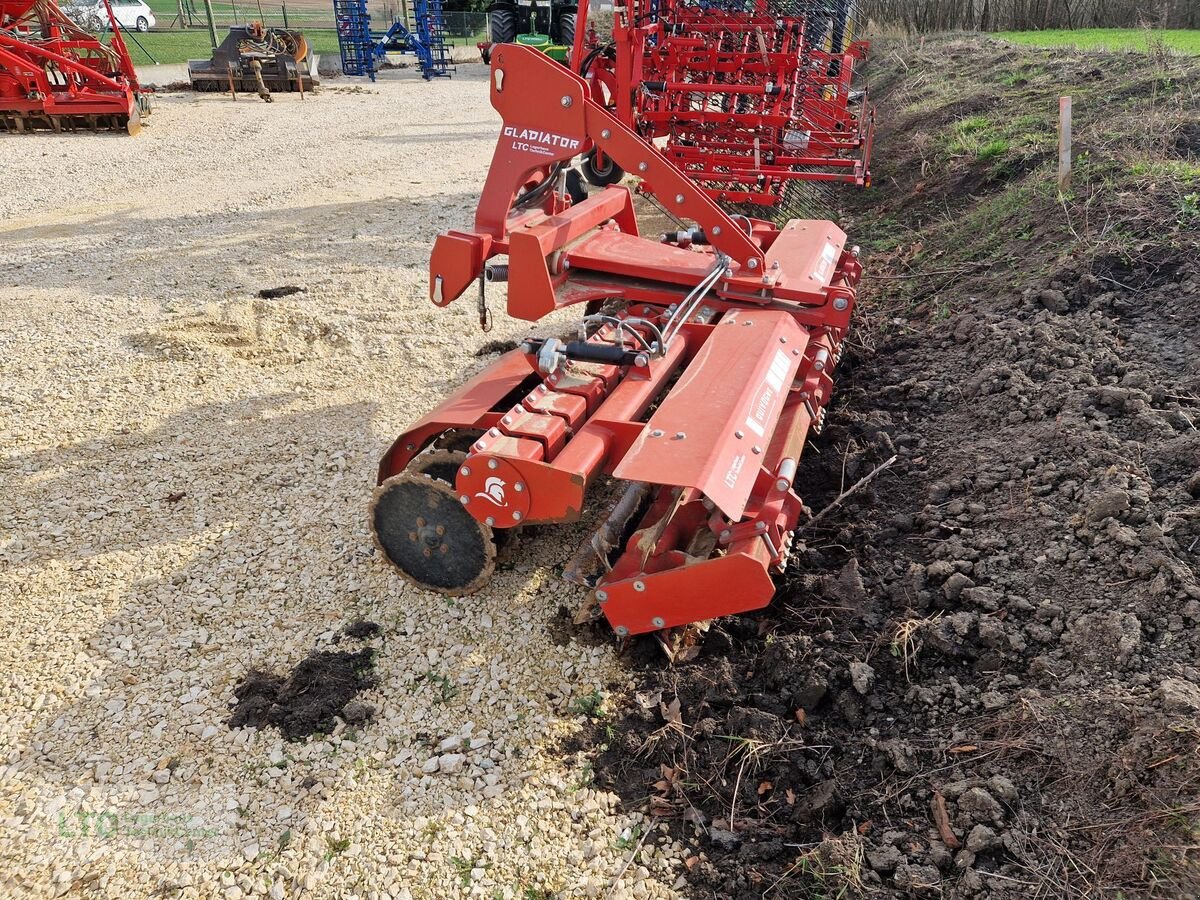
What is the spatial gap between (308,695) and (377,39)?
24.8 metres

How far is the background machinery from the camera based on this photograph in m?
18.4

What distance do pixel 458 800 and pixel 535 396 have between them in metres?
1.68

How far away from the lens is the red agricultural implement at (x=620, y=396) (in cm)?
314

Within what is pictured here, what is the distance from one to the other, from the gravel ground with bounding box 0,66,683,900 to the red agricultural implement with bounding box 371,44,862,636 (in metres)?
0.51

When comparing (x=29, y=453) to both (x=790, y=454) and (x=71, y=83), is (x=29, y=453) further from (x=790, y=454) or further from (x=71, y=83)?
(x=71, y=83)

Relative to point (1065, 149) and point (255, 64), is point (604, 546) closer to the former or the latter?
point (1065, 149)

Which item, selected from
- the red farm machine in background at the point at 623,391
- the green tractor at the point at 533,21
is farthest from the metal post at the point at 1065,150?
the green tractor at the point at 533,21

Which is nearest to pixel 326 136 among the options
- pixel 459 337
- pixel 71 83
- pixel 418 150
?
pixel 418 150

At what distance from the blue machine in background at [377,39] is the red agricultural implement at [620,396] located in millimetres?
20969

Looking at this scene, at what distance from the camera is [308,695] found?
3.33 m

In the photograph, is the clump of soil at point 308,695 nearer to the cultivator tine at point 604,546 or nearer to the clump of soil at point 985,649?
the cultivator tine at point 604,546

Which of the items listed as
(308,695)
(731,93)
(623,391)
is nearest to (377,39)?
(731,93)

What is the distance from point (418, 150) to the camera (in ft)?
44.5

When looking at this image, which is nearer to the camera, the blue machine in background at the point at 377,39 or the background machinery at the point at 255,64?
the background machinery at the point at 255,64
